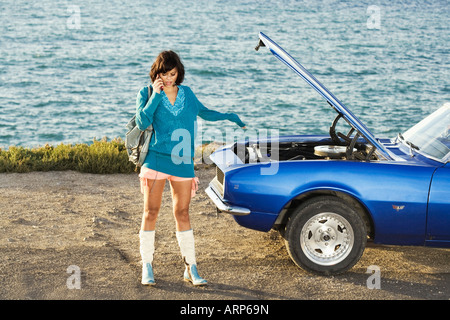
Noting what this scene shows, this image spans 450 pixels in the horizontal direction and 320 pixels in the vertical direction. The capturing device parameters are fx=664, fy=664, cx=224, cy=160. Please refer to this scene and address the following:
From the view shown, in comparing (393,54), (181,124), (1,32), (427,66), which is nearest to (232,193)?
(181,124)

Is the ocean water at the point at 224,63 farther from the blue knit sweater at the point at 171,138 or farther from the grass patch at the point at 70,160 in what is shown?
the blue knit sweater at the point at 171,138

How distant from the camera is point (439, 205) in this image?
5.93 meters

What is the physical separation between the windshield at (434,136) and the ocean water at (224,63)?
557 inches

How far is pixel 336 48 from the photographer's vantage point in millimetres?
47156

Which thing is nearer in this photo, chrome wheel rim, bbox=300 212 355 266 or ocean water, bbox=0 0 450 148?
chrome wheel rim, bbox=300 212 355 266

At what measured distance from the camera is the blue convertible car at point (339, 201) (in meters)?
5.96

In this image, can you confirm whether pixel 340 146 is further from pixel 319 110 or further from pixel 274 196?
pixel 319 110

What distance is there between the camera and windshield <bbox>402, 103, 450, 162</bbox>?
20.8 feet

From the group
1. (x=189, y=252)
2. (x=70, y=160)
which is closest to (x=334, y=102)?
(x=189, y=252)

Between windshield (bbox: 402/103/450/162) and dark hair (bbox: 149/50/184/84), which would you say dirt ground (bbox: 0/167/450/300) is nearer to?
windshield (bbox: 402/103/450/162)

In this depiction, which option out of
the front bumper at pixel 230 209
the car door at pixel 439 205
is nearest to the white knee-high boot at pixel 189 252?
the front bumper at pixel 230 209

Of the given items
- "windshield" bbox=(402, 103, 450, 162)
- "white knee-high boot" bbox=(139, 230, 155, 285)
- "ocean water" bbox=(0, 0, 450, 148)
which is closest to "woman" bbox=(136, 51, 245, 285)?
"white knee-high boot" bbox=(139, 230, 155, 285)

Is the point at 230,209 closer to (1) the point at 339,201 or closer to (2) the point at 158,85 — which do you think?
(1) the point at 339,201

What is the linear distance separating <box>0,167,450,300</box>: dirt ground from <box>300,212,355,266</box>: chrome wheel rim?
197mm
